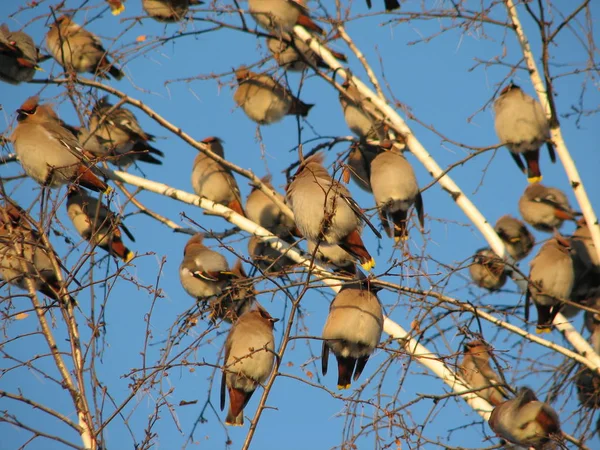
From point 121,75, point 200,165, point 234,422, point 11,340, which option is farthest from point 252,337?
point 121,75

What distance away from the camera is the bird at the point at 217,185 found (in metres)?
7.00

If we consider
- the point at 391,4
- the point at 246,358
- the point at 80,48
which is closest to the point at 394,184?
the point at 391,4

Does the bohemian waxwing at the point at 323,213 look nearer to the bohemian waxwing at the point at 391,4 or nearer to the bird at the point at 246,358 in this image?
the bird at the point at 246,358

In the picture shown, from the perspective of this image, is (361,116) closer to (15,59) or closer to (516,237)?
(516,237)

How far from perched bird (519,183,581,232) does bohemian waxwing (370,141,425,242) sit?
247 centimetres

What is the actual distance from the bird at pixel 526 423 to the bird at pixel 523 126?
2327 mm

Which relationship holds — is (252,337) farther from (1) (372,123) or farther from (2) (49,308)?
(1) (372,123)

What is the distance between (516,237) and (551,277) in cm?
195

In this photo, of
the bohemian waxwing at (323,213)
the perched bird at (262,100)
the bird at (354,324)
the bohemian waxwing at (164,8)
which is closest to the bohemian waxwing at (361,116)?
the perched bird at (262,100)

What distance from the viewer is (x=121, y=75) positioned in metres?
7.01

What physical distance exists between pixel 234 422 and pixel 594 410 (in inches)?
91.4

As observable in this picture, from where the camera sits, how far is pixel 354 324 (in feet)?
16.0

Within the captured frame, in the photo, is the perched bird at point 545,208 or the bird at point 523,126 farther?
the perched bird at point 545,208

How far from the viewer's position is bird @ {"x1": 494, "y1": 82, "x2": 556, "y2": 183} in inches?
251
